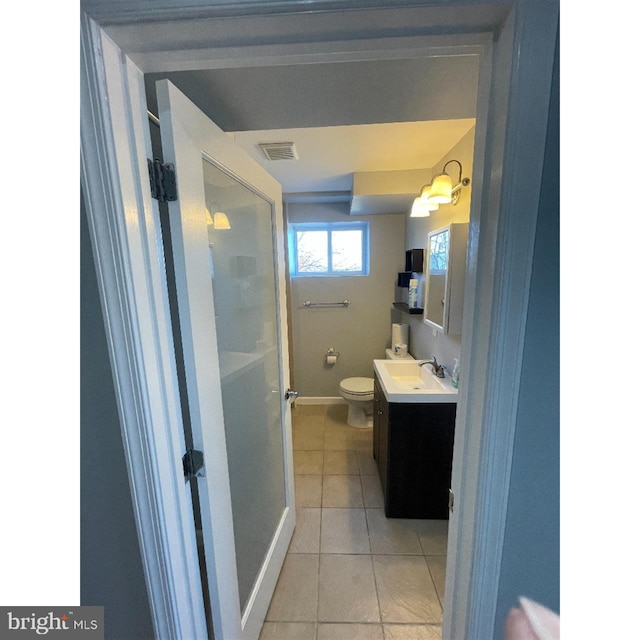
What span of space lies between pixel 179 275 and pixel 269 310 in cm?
68

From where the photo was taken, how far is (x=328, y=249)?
10.6 ft

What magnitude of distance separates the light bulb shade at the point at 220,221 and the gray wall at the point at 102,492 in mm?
393

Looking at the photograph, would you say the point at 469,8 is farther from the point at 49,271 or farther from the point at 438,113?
the point at 49,271

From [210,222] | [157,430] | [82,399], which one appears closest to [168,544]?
[157,430]

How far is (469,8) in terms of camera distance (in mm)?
482

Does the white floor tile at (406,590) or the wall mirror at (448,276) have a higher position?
the wall mirror at (448,276)

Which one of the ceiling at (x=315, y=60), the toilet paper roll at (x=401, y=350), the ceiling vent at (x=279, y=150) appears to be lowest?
the toilet paper roll at (x=401, y=350)

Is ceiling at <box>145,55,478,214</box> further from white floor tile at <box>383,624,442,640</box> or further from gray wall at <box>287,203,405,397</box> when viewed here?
white floor tile at <box>383,624,442,640</box>

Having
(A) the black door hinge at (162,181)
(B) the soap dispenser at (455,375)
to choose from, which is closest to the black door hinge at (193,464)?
(A) the black door hinge at (162,181)

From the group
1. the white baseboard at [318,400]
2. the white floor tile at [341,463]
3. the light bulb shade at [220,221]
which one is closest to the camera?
the light bulb shade at [220,221]

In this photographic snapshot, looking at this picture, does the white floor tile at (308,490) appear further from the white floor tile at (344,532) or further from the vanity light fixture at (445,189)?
the vanity light fixture at (445,189)

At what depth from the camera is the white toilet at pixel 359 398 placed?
2.66 metres

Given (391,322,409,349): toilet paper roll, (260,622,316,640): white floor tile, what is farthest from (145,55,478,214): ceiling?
(260,622,316,640): white floor tile

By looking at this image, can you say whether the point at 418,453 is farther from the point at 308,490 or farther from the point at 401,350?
the point at 401,350
